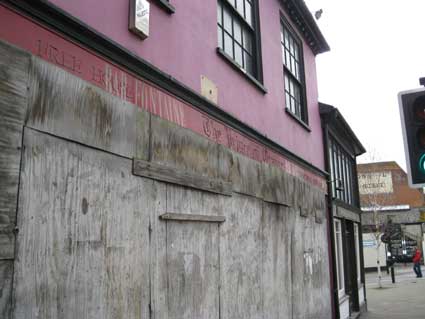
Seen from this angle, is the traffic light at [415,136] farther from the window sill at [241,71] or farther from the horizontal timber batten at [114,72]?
the window sill at [241,71]

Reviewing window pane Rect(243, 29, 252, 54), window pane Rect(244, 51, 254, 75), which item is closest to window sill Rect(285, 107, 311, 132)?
window pane Rect(244, 51, 254, 75)

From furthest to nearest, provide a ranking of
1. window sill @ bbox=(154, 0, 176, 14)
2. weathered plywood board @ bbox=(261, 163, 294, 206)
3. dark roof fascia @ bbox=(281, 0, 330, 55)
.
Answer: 1. dark roof fascia @ bbox=(281, 0, 330, 55)
2. weathered plywood board @ bbox=(261, 163, 294, 206)
3. window sill @ bbox=(154, 0, 176, 14)

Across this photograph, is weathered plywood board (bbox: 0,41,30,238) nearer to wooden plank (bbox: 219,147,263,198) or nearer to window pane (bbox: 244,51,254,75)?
wooden plank (bbox: 219,147,263,198)

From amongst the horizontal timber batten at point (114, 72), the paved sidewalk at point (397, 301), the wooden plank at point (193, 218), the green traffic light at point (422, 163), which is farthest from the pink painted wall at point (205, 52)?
the paved sidewalk at point (397, 301)

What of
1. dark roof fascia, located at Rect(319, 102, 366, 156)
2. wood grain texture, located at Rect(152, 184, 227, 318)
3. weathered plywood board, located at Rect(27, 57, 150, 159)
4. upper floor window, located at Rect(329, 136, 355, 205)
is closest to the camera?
weathered plywood board, located at Rect(27, 57, 150, 159)

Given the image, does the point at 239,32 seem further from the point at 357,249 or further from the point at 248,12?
the point at 357,249

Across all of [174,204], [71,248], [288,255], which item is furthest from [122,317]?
[288,255]

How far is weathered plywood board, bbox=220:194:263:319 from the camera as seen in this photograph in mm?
5617

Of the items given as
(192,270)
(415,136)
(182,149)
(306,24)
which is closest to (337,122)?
(306,24)

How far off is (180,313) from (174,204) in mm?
1014

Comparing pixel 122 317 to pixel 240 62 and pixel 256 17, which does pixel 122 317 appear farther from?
pixel 256 17

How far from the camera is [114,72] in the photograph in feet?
13.4

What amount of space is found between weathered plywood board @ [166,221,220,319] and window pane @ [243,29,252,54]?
332 cm

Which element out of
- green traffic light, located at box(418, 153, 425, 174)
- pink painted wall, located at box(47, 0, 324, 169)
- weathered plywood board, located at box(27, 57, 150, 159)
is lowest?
green traffic light, located at box(418, 153, 425, 174)
